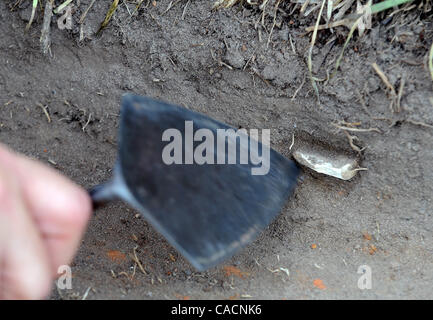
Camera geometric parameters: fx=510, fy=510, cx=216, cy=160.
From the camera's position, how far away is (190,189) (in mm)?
1435

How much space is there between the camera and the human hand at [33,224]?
1191mm

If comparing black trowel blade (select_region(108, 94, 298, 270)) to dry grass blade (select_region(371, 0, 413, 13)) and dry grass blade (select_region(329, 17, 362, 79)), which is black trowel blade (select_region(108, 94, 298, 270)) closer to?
dry grass blade (select_region(329, 17, 362, 79))

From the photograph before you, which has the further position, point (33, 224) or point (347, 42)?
point (347, 42)

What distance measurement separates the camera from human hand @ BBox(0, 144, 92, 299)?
1191 millimetres

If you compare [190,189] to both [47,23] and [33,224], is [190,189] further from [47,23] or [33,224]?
[47,23]

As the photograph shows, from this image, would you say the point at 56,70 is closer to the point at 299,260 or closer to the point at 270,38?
the point at 270,38

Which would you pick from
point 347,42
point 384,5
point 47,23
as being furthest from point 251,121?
point 47,23

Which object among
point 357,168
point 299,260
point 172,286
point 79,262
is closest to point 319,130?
point 357,168

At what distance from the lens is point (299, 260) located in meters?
1.77

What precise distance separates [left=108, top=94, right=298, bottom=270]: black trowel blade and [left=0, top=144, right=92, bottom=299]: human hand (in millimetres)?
172

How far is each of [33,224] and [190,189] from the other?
0.42 meters

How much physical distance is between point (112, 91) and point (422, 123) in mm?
1092

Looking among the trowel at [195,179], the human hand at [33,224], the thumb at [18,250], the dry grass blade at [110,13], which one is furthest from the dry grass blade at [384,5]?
the thumb at [18,250]

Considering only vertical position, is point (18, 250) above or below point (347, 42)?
below
